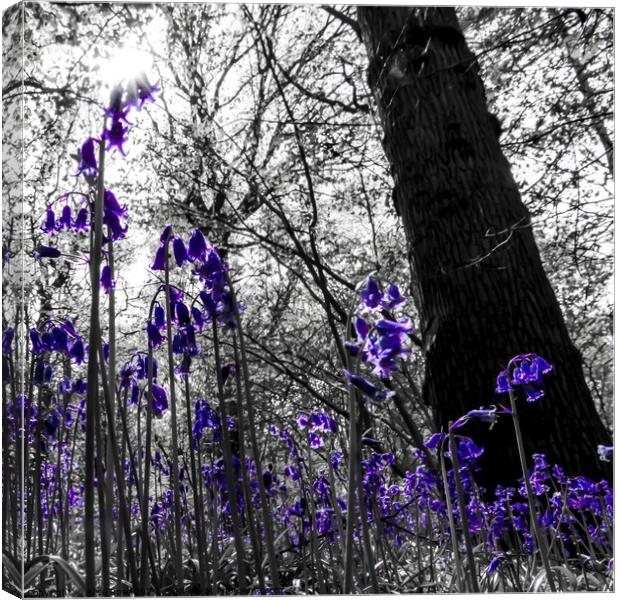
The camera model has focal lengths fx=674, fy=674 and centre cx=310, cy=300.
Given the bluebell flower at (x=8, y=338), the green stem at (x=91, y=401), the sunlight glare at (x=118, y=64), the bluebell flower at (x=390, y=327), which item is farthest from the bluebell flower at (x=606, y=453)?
the sunlight glare at (x=118, y=64)

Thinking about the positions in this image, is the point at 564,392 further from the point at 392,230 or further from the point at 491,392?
the point at 392,230

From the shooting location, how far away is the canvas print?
2.28 meters

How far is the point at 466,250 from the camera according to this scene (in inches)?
120

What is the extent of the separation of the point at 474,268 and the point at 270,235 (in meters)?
1.07

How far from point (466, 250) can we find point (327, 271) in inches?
31.7

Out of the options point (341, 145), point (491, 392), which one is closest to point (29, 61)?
point (341, 145)

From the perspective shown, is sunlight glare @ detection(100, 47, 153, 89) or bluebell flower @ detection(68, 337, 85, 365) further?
sunlight glare @ detection(100, 47, 153, 89)

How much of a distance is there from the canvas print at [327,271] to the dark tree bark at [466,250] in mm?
12

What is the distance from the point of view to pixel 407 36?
330cm

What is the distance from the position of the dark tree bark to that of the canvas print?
1 centimetres

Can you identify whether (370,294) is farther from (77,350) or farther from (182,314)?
(77,350)

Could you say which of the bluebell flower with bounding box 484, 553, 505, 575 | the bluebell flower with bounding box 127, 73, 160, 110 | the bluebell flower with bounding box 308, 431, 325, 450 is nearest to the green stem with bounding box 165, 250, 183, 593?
the bluebell flower with bounding box 127, 73, 160, 110

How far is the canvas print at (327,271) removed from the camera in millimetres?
2281

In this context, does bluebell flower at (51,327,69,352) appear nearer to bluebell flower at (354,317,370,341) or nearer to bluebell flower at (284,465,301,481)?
bluebell flower at (354,317,370,341)
